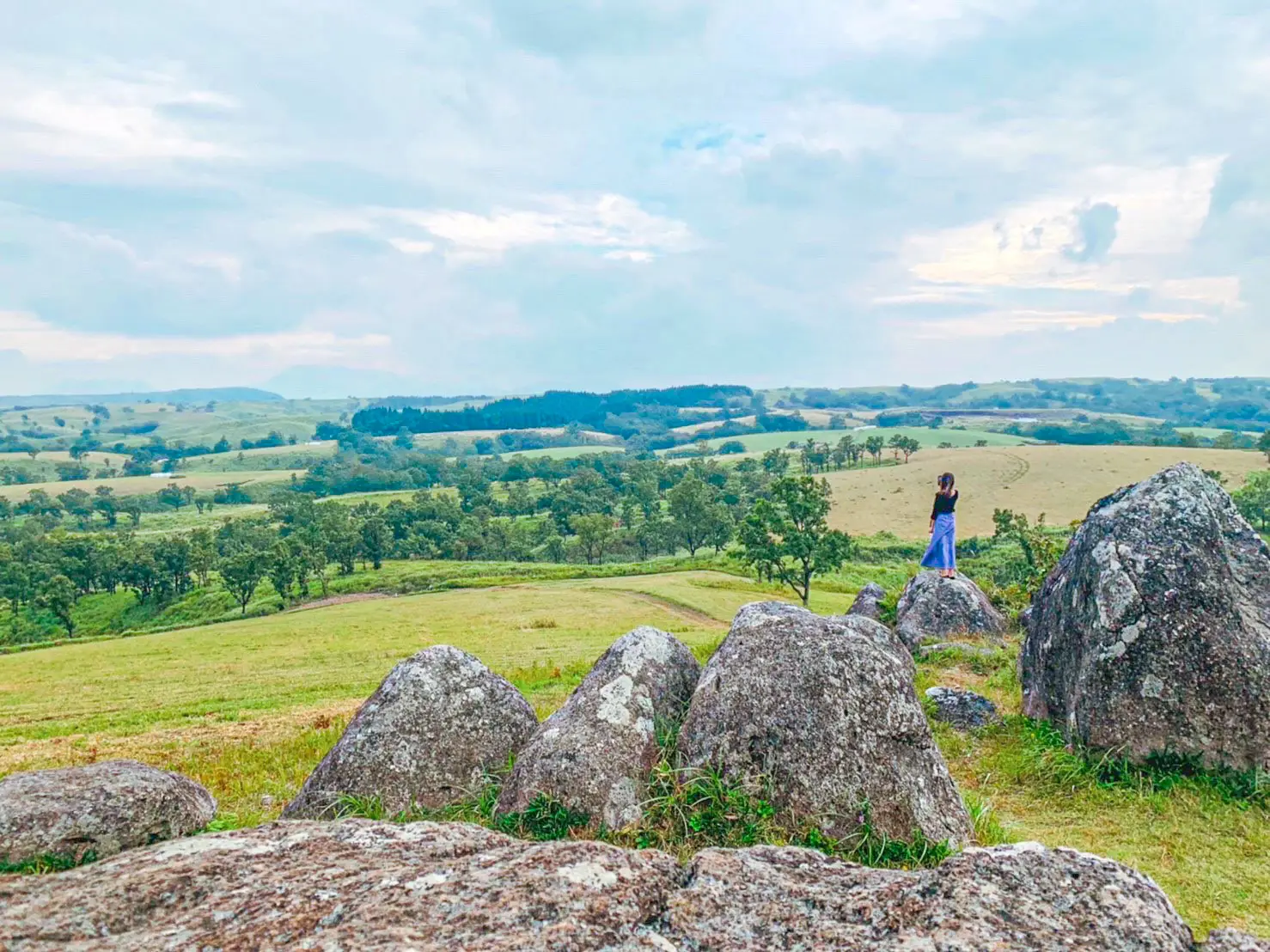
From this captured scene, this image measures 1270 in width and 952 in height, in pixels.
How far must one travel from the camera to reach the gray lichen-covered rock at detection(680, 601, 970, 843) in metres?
9.20

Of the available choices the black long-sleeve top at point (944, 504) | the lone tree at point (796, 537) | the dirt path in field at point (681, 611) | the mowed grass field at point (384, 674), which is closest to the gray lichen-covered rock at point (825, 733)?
the mowed grass field at point (384, 674)

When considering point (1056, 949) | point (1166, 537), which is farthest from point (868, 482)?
point (1056, 949)

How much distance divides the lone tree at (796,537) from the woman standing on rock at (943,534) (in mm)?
36020

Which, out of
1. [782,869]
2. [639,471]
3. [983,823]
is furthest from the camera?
[639,471]

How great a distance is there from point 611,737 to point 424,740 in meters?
2.80

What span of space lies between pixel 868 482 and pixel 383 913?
154 meters

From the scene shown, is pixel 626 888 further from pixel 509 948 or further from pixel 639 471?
pixel 639 471

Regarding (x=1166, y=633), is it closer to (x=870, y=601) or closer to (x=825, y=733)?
(x=825, y=733)

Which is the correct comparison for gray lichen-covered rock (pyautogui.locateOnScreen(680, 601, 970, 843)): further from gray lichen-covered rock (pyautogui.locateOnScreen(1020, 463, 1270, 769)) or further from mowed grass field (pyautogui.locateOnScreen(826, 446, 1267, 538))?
mowed grass field (pyautogui.locateOnScreen(826, 446, 1267, 538))

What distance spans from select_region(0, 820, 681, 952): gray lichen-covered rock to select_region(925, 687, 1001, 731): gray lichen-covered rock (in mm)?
10224

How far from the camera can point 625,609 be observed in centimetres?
5366

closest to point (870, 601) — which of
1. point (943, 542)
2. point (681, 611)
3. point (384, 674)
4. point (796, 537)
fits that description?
point (943, 542)

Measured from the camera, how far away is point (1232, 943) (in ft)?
16.6

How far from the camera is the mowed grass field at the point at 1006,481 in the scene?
118m
